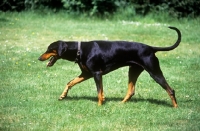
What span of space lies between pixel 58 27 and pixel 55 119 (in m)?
9.66

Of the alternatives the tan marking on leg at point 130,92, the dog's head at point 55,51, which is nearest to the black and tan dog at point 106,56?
the dog's head at point 55,51

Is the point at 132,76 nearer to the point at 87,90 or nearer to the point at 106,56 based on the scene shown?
the point at 106,56

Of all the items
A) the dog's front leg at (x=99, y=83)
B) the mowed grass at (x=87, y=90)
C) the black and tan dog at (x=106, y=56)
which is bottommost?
the mowed grass at (x=87, y=90)

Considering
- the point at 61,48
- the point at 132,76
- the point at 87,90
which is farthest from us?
the point at 87,90

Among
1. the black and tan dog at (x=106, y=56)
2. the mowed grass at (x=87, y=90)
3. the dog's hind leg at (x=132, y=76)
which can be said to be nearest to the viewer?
the mowed grass at (x=87, y=90)

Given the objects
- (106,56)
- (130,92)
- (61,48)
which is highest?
(61,48)

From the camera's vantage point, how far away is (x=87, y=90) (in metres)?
8.24

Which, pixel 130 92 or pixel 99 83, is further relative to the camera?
pixel 130 92

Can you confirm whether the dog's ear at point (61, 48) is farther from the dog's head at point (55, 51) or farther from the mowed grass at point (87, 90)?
the mowed grass at point (87, 90)

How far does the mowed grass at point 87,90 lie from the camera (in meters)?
6.18

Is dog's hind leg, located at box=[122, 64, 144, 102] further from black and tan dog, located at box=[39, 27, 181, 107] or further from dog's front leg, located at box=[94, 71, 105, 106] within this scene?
dog's front leg, located at box=[94, 71, 105, 106]

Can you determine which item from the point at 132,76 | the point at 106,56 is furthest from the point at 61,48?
the point at 132,76

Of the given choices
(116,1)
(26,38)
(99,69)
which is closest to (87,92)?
(99,69)

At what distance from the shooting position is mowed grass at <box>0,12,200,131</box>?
618 centimetres
